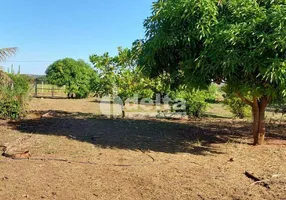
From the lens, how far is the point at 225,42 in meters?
5.30

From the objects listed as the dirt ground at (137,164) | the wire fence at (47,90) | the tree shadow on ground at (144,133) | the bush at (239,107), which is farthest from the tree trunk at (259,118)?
the wire fence at (47,90)

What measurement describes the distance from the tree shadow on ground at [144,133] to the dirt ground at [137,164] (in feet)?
0.08

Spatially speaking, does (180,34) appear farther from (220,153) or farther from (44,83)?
(44,83)

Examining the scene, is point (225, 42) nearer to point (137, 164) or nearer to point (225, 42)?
point (225, 42)

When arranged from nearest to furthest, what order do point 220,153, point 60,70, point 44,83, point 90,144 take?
Result: 1. point 220,153
2. point 90,144
3. point 60,70
4. point 44,83

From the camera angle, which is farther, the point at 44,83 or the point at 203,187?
the point at 44,83

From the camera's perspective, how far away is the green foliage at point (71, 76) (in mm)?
26094

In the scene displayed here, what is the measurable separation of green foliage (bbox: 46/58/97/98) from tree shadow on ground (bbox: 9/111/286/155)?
16307 millimetres

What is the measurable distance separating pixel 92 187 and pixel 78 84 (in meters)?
22.8

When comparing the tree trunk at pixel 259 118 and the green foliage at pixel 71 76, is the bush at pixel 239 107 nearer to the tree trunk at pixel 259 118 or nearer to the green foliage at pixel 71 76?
the tree trunk at pixel 259 118

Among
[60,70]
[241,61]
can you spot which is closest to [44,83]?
[60,70]

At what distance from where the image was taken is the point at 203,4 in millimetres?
5559

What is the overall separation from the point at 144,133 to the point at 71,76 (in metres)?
19.1

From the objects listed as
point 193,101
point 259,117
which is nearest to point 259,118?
point 259,117
